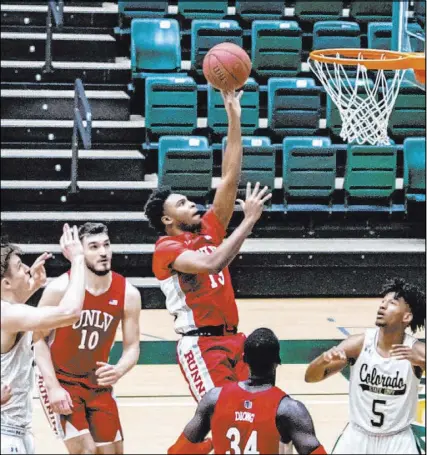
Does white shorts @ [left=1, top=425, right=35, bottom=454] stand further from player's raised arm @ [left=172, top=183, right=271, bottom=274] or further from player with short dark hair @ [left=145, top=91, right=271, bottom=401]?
player's raised arm @ [left=172, top=183, right=271, bottom=274]

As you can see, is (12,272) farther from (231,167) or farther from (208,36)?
(208,36)

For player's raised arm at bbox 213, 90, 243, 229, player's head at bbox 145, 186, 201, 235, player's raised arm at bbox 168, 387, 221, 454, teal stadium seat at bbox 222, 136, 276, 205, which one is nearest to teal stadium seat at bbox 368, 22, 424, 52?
teal stadium seat at bbox 222, 136, 276, 205

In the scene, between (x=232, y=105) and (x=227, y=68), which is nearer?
(x=232, y=105)

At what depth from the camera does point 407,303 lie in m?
5.15

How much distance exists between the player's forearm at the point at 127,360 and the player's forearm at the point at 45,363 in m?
0.30

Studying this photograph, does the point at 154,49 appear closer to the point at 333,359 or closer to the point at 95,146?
the point at 95,146

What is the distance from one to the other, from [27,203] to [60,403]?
19.4 feet

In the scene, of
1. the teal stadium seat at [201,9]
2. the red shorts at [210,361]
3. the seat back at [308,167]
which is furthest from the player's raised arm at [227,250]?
the teal stadium seat at [201,9]

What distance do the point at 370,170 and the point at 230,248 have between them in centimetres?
612

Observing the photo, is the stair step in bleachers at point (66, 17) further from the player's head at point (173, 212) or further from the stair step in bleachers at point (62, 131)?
the player's head at point (173, 212)

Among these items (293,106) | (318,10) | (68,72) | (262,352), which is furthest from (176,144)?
(262,352)

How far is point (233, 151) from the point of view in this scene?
5.90 meters

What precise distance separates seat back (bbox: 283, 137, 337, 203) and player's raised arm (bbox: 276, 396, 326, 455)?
643cm

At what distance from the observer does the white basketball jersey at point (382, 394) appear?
508 cm
